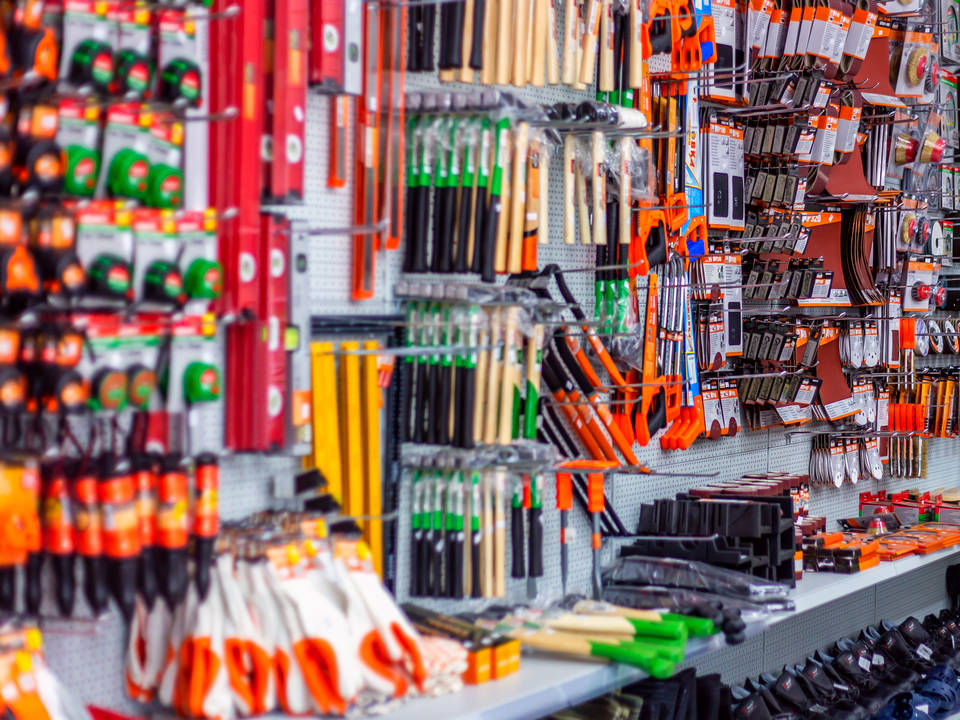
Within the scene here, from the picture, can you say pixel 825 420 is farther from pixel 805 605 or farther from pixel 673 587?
pixel 673 587

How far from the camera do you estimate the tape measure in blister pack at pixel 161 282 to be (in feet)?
7.65

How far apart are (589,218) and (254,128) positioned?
1229 mm

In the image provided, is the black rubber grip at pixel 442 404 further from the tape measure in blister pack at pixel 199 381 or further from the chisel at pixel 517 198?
the tape measure in blister pack at pixel 199 381

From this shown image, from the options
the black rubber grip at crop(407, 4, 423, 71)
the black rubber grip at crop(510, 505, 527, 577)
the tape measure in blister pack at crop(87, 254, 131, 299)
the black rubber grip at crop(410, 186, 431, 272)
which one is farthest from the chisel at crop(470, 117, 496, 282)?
the tape measure in blister pack at crop(87, 254, 131, 299)

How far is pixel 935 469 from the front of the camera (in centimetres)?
648

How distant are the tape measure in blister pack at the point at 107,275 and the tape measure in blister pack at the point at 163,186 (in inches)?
6.7

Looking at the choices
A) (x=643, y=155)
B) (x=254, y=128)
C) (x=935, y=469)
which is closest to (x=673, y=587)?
(x=643, y=155)

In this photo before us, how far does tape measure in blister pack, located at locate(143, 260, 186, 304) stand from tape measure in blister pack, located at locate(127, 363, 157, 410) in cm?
14

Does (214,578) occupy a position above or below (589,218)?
below

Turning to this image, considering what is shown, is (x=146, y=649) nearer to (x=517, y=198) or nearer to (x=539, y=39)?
(x=517, y=198)

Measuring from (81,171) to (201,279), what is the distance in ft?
1.00

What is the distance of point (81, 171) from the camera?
2236 millimetres

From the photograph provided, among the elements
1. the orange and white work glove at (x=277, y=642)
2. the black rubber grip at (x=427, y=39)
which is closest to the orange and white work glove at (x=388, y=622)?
the orange and white work glove at (x=277, y=642)

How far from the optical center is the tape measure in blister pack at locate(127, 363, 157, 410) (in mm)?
2305
